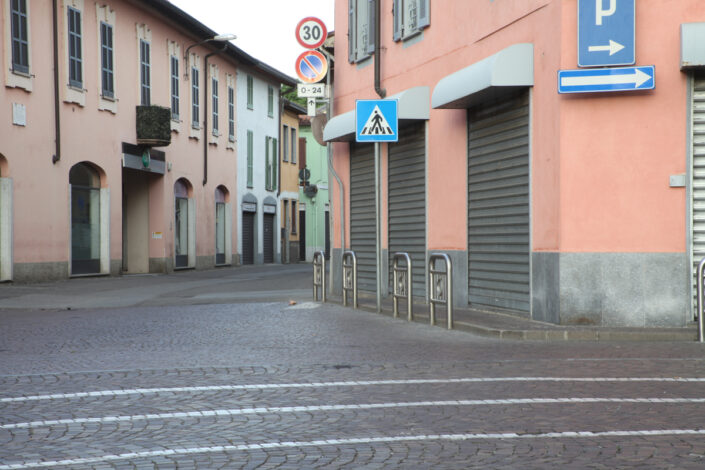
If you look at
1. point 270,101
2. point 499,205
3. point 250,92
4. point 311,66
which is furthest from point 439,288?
point 270,101

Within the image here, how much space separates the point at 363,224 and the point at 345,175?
1425 millimetres

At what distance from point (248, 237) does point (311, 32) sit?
24.5m

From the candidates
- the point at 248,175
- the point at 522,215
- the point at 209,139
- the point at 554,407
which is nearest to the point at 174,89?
the point at 209,139

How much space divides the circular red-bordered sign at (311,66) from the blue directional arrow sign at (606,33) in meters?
8.13

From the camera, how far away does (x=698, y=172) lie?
1207cm

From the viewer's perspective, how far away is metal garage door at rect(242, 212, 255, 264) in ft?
141

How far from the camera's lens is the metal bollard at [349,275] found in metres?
15.6

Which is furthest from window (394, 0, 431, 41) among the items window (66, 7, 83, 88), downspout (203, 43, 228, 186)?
downspout (203, 43, 228, 186)

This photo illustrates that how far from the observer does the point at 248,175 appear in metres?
42.8

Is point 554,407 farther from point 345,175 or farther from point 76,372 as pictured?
point 345,175

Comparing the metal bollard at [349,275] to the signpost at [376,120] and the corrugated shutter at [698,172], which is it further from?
the corrugated shutter at [698,172]

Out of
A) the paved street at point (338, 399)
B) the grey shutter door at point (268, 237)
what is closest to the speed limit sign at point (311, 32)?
the paved street at point (338, 399)

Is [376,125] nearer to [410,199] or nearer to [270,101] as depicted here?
[410,199]

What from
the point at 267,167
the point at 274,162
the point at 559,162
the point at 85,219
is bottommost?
A: the point at 85,219
